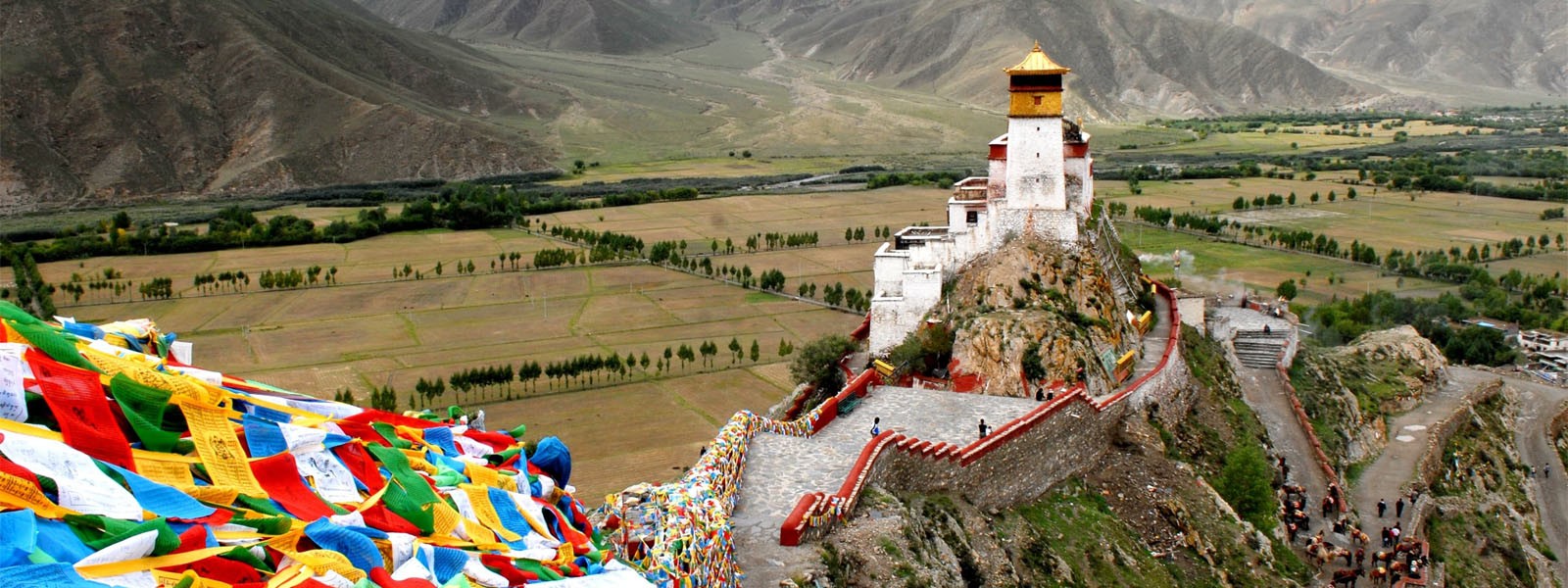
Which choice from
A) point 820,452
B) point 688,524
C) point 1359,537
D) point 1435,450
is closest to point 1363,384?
point 1435,450

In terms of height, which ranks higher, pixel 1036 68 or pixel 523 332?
pixel 1036 68

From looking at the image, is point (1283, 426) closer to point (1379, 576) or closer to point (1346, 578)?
point (1379, 576)

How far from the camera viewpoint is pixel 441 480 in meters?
11.8

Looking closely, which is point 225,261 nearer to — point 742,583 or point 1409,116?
point 742,583

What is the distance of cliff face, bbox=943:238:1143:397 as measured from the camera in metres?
25.8

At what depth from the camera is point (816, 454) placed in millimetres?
19500

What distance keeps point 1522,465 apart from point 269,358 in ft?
126

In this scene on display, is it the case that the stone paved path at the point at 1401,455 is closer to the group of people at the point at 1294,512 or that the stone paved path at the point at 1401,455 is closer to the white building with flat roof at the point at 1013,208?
the group of people at the point at 1294,512

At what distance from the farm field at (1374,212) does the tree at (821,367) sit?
52.8m

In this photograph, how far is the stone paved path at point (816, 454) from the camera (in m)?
15.0

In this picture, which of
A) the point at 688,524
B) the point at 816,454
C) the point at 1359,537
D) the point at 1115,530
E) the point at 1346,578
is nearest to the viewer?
the point at 688,524

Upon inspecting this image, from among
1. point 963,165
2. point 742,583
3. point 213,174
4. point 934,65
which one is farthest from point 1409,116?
point 742,583

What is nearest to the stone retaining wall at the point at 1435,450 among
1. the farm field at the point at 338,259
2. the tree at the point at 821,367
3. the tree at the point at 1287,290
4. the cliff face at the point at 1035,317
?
the cliff face at the point at 1035,317

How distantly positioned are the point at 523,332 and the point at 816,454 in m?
30.4
